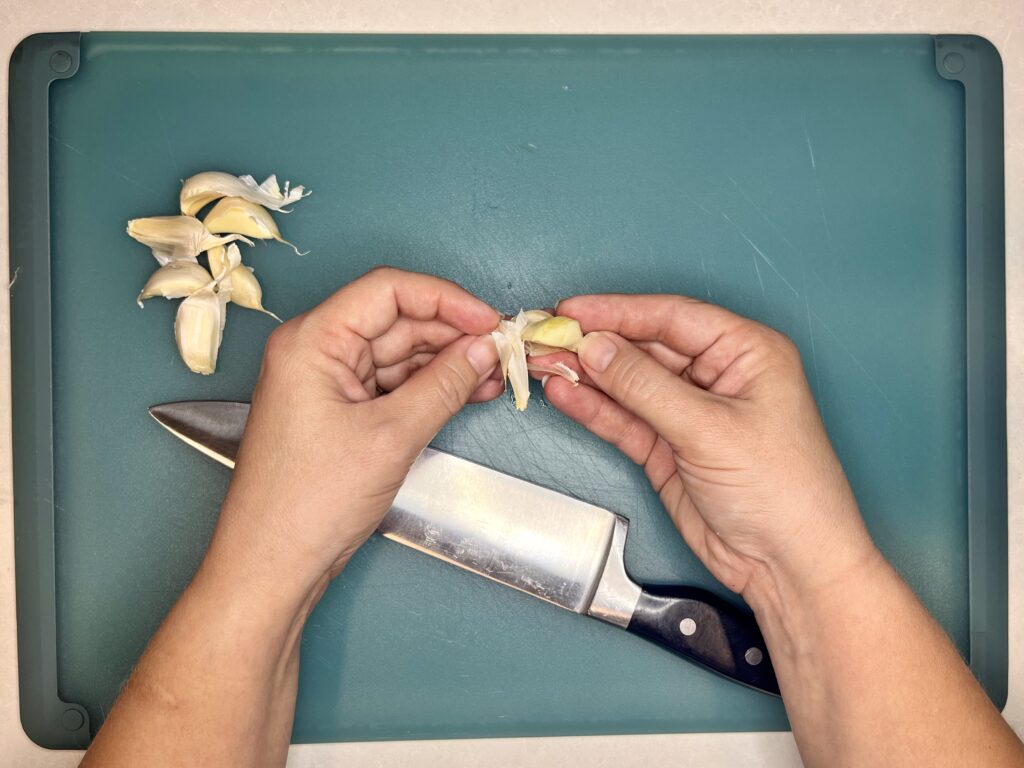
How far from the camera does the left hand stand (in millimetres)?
1018

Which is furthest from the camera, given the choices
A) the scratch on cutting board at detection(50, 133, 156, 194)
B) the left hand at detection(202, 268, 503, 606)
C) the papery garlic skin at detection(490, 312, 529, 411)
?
the scratch on cutting board at detection(50, 133, 156, 194)

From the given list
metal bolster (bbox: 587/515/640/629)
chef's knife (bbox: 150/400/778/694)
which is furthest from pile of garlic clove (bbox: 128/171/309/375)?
metal bolster (bbox: 587/515/640/629)

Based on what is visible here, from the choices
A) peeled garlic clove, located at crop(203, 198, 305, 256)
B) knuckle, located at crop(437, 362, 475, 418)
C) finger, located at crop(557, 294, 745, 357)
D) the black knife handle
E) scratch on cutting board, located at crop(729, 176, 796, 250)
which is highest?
scratch on cutting board, located at crop(729, 176, 796, 250)

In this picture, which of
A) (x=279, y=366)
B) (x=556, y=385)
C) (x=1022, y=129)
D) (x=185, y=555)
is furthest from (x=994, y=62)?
(x=185, y=555)

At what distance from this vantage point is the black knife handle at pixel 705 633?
1.19 meters

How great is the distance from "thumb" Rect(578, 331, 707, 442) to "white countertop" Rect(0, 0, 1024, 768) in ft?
1.65

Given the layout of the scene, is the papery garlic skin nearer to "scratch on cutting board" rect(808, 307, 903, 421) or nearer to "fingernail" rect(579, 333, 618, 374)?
"fingernail" rect(579, 333, 618, 374)

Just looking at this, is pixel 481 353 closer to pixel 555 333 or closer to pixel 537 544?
pixel 555 333

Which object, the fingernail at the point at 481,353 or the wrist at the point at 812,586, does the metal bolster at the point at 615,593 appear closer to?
the wrist at the point at 812,586

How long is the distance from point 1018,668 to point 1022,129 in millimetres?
813

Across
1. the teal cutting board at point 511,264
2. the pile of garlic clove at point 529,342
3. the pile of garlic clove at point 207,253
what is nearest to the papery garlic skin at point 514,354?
the pile of garlic clove at point 529,342

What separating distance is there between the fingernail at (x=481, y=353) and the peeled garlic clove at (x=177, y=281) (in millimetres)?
397

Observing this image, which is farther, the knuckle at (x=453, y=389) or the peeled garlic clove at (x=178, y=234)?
the peeled garlic clove at (x=178, y=234)

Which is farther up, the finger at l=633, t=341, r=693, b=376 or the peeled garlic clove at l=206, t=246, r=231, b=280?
the peeled garlic clove at l=206, t=246, r=231, b=280
